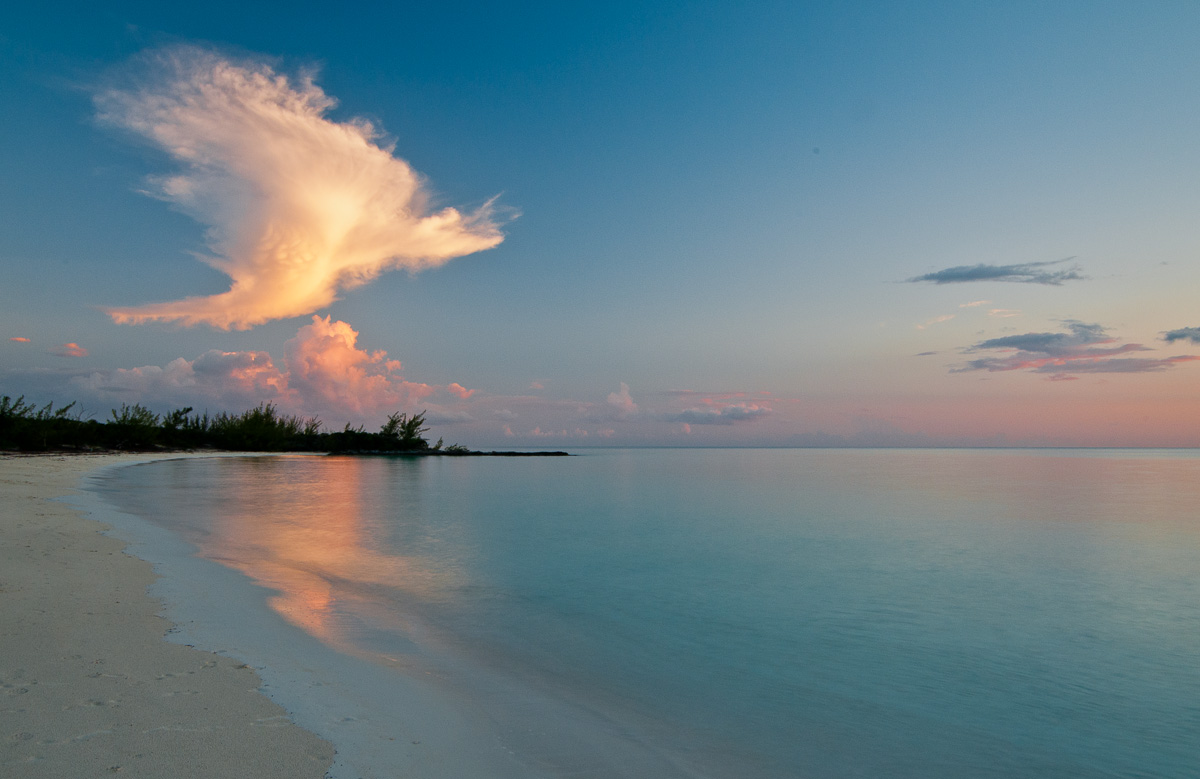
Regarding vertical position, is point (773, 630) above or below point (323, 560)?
below

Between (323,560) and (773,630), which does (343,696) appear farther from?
(323,560)

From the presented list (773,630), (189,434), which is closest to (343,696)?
(773,630)

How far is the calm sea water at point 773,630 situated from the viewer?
4.92m

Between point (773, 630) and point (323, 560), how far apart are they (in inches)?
339

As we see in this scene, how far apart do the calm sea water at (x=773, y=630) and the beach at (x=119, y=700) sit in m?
0.91

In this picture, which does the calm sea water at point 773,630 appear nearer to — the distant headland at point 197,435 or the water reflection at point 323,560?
the water reflection at point 323,560

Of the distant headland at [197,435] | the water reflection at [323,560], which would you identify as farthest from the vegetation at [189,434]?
the water reflection at [323,560]

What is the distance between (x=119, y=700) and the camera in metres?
3.81

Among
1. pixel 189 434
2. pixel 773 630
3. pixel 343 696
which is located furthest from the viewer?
pixel 189 434

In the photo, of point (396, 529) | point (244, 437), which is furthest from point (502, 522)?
point (244, 437)

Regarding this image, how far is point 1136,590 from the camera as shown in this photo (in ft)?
36.0

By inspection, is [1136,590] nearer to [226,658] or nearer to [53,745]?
[226,658]

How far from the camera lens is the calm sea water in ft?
16.1

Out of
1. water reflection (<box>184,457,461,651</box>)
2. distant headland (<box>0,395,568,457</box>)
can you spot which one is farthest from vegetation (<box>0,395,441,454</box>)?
water reflection (<box>184,457,461,651</box>)
